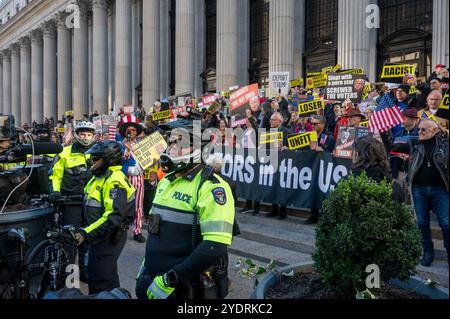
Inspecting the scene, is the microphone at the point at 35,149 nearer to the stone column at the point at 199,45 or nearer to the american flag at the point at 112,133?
the american flag at the point at 112,133

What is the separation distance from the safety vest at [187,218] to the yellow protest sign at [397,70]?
7.42 m

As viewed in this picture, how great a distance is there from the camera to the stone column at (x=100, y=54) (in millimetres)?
30484

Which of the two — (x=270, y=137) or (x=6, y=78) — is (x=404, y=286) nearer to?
(x=270, y=137)

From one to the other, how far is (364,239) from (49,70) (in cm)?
4221

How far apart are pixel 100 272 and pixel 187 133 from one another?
1.94m

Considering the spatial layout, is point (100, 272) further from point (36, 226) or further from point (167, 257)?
point (167, 257)

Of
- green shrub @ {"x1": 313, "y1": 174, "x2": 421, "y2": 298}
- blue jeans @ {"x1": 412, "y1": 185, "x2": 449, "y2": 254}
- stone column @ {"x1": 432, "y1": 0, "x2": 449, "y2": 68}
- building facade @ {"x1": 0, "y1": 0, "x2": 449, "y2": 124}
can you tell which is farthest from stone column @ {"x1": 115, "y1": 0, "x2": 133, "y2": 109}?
green shrub @ {"x1": 313, "y1": 174, "x2": 421, "y2": 298}

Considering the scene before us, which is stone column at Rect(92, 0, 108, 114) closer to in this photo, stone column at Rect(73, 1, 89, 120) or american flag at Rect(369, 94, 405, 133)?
stone column at Rect(73, 1, 89, 120)

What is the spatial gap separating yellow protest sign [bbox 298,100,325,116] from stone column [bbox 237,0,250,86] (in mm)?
12848

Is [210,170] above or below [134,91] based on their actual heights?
below

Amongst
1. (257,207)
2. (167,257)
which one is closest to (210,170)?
(167,257)

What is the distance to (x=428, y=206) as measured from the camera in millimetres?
5184

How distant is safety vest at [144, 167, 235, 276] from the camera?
261cm

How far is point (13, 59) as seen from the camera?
163ft
